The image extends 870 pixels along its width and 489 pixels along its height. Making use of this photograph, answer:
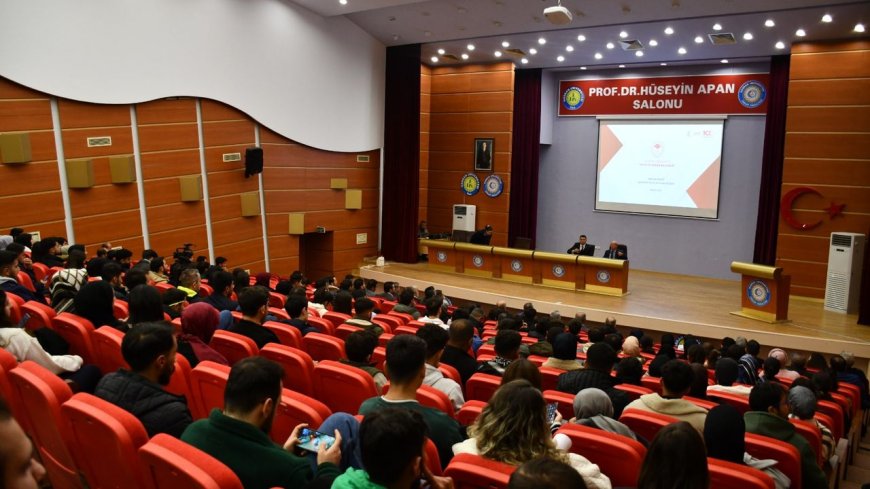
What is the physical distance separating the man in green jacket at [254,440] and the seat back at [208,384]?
689 mm

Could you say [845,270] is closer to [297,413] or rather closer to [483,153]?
[483,153]

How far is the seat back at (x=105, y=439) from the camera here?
85.2 inches

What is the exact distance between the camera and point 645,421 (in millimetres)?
3182

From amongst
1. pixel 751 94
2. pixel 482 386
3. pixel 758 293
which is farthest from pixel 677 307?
pixel 482 386

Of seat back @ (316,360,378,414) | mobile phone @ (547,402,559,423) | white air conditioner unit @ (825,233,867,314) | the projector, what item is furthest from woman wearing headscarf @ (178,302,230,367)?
white air conditioner unit @ (825,233,867,314)

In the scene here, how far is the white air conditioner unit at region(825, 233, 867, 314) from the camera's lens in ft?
34.3

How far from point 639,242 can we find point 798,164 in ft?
12.3

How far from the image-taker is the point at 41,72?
8070 millimetres

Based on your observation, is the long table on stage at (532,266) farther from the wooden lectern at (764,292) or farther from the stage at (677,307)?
the wooden lectern at (764,292)

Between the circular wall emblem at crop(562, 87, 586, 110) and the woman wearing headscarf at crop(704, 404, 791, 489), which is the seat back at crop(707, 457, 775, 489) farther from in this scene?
the circular wall emblem at crop(562, 87, 586, 110)

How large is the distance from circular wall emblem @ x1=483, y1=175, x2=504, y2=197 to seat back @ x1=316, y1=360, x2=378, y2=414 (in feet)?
38.5

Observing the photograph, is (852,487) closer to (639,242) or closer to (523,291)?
(523,291)

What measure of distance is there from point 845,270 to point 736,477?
31.8ft

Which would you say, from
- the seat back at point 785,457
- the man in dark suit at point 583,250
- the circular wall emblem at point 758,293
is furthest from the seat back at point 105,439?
the man in dark suit at point 583,250
